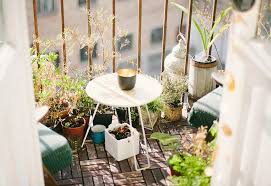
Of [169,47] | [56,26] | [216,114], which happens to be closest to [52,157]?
[216,114]

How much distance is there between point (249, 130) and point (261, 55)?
1.38ft

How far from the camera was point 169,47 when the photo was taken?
64.2ft

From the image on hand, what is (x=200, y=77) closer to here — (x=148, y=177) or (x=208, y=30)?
(x=208, y=30)

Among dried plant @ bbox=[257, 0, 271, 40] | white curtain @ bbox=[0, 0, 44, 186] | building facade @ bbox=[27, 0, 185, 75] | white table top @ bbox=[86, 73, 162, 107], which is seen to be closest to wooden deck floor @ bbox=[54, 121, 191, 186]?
white table top @ bbox=[86, 73, 162, 107]

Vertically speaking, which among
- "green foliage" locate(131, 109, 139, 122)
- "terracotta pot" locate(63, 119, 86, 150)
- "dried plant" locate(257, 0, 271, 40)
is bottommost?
"terracotta pot" locate(63, 119, 86, 150)

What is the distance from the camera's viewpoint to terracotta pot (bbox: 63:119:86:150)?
3.83 metres

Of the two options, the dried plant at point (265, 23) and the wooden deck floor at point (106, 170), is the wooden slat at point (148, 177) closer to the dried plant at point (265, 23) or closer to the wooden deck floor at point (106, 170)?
the wooden deck floor at point (106, 170)

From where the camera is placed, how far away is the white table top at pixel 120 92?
349cm

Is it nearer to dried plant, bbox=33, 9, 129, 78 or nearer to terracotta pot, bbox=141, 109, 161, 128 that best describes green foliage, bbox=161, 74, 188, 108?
terracotta pot, bbox=141, 109, 161, 128

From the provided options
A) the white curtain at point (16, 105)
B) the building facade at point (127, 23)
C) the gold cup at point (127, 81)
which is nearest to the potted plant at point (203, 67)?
the gold cup at point (127, 81)

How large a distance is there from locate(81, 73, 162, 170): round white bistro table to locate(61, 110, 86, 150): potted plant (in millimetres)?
77

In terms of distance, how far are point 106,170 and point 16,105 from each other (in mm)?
1160

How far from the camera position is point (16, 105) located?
271 cm

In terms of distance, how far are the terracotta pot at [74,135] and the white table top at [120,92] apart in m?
0.39
